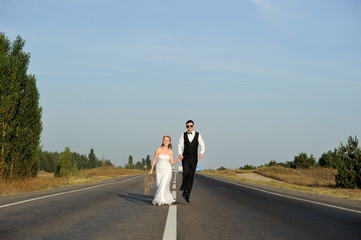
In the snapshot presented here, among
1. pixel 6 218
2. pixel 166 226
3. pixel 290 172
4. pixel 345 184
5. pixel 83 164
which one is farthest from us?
pixel 83 164

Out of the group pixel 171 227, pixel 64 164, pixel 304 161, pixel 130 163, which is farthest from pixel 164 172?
pixel 130 163

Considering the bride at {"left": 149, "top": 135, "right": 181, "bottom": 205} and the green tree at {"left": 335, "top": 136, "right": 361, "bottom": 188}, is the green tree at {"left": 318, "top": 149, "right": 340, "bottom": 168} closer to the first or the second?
the green tree at {"left": 335, "top": 136, "right": 361, "bottom": 188}

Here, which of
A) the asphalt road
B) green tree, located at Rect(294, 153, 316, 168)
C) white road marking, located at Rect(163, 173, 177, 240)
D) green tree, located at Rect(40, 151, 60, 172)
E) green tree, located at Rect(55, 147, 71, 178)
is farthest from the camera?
green tree, located at Rect(40, 151, 60, 172)

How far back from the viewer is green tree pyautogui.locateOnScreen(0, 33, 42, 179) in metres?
18.6

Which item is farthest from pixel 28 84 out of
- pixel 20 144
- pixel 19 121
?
pixel 20 144

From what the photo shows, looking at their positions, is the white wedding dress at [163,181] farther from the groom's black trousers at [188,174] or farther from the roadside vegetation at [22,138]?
the roadside vegetation at [22,138]

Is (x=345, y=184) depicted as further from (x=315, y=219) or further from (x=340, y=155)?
(x=315, y=219)

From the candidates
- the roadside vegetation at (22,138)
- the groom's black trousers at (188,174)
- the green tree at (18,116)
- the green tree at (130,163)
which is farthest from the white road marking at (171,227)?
the green tree at (130,163)

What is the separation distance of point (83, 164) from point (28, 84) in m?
138

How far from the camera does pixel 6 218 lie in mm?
6648

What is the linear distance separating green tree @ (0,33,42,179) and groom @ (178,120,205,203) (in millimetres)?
12938

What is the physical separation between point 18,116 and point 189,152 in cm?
1451

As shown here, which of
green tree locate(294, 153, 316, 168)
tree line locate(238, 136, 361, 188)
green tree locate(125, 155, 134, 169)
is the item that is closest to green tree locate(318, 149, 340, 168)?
green tree locate(294, 153, 316, 168)

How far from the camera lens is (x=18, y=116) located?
2014cm
